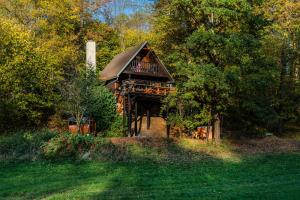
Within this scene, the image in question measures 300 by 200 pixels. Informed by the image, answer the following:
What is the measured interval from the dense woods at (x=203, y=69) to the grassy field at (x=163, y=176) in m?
5.05

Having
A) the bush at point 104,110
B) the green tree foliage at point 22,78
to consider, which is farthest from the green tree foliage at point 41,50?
the bush at point 104,110

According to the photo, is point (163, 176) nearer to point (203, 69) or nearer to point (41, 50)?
point (203, 69)

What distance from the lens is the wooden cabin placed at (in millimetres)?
36062

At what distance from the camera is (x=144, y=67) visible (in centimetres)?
3931

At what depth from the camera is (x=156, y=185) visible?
48.0 ft

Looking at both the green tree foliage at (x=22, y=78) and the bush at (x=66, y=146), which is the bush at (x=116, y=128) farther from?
the bush at (x=66, y=146)

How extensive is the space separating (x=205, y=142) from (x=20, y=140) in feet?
42.0

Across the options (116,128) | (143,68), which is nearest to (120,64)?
(143,68)

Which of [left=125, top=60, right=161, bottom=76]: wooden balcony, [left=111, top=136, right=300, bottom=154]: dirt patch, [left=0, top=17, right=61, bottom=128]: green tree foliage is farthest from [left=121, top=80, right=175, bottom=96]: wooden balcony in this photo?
[left=111, top=136, right=300, bottom=154]: dirt patch

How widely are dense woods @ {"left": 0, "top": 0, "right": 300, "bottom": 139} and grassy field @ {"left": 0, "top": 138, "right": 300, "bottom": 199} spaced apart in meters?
5.05

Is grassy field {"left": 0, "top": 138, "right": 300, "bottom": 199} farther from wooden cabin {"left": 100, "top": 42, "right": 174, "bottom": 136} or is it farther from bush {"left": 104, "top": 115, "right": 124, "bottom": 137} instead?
wooden cabin {"left": 100, "top": 42, "right": 174, "bottom": 136}

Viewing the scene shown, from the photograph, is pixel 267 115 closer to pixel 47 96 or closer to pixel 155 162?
pixel 155 162

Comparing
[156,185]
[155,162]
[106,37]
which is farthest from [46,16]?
[156,185]

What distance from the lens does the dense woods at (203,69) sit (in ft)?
94.2
